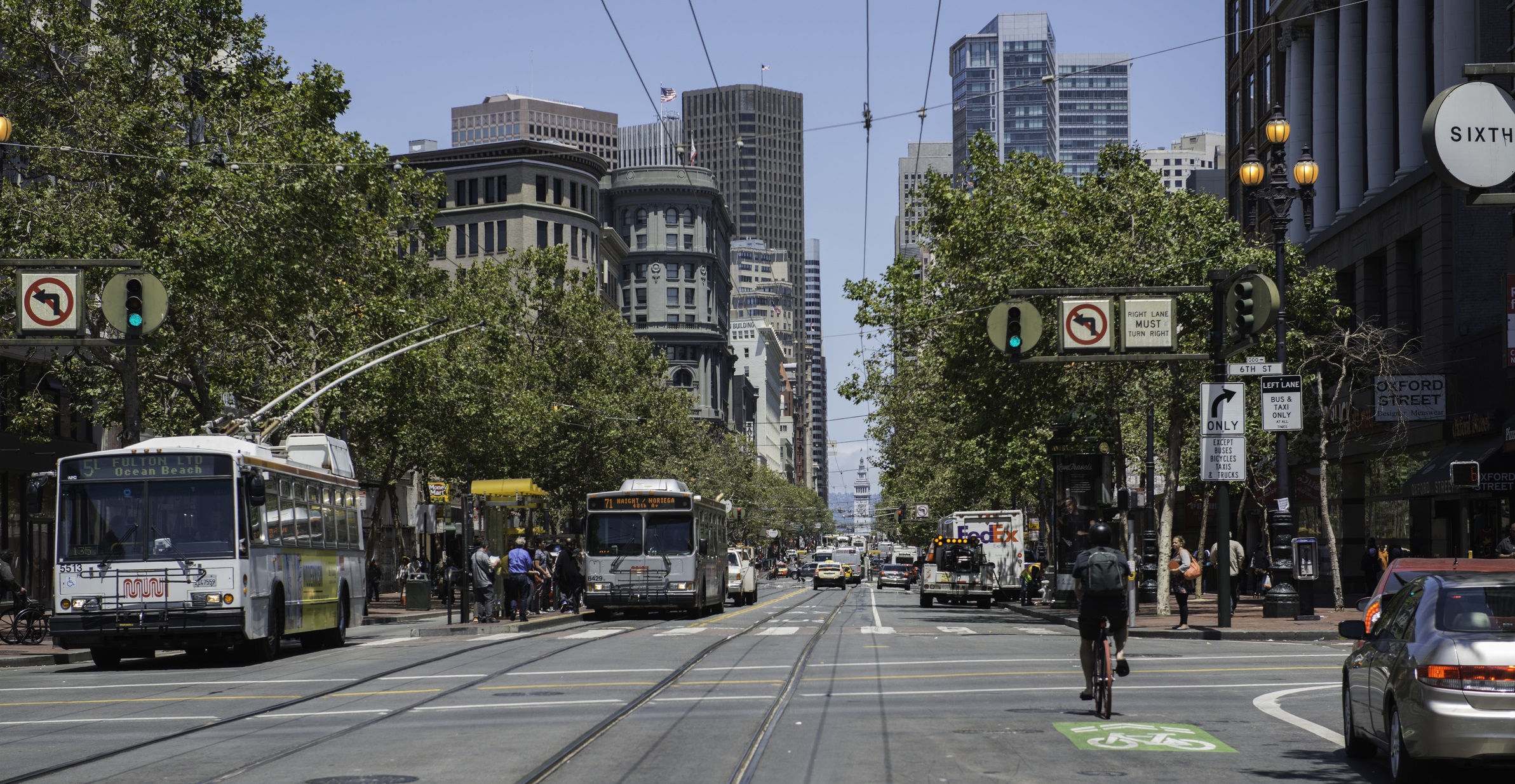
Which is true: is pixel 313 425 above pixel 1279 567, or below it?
above

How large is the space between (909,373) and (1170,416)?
3313 cm

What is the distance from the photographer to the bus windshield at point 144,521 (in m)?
23.2

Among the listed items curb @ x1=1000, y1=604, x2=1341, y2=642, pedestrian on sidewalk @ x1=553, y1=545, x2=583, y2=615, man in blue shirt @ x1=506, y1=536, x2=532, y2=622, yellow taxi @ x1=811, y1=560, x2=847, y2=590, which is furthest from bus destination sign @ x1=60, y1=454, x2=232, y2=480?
yellow taxi @ x1=811, y1=560, x2=847, y2=590

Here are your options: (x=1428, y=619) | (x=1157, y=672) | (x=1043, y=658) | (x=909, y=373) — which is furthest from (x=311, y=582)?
(x=909, y=373)

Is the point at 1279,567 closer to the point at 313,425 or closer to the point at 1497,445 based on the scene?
the point at 1497,445

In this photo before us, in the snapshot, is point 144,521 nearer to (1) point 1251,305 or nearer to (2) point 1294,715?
(2) point 1294,715

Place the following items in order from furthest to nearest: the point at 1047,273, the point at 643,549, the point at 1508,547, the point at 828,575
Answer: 1. the point at 828,575
2. the point at 643,549
3. the point at 1047,273
4. the point at 1508,547

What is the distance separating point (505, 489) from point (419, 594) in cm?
475

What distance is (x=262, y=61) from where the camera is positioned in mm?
36906

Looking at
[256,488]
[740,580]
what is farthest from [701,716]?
[740,580]

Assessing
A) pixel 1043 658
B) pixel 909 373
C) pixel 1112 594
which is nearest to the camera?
pixel 1112 594

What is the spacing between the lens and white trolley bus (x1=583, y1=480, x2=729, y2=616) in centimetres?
3984

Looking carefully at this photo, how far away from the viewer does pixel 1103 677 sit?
1449 centimetres

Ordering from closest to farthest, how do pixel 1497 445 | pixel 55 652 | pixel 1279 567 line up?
pixel 55 652 < pixel 1279 567 < pixel 1497 445
